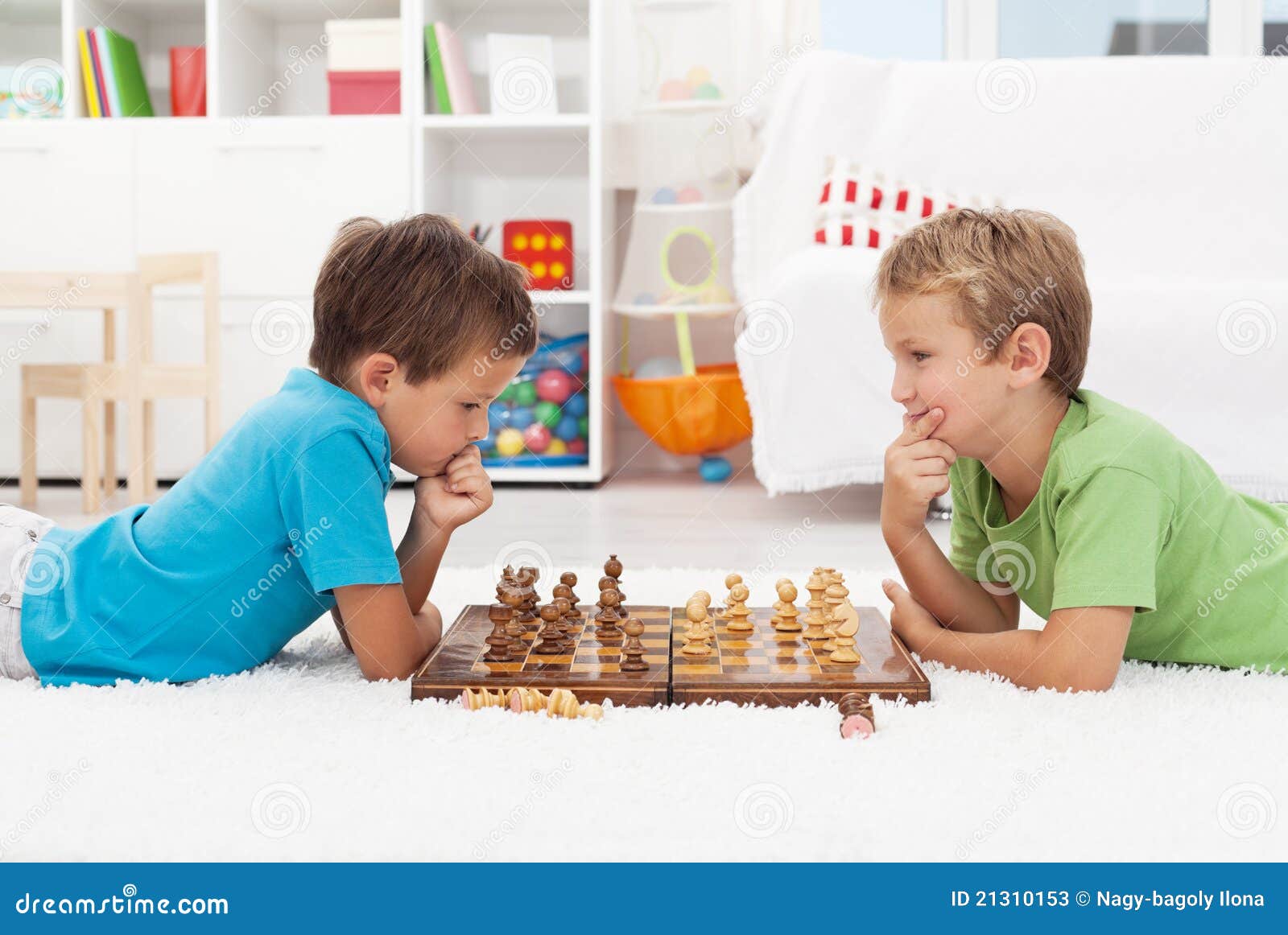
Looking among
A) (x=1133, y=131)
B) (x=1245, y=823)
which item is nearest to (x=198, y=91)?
(x=1133, y=131)

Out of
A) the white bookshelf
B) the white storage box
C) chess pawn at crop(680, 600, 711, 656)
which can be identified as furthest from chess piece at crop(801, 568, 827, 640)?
the white storage box

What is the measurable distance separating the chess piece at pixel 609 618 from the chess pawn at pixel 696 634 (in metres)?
0.08

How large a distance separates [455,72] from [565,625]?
2505 mm

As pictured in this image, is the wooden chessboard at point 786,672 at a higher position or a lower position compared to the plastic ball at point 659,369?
lower

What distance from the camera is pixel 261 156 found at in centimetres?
328

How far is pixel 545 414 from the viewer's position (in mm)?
3475

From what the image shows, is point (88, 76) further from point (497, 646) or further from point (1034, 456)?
point (1034, 456)

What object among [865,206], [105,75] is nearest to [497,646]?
[865,206]

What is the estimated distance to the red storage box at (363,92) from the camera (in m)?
3.39

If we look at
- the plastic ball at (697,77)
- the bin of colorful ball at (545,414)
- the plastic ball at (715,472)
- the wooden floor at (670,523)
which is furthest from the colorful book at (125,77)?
the plastic ball at (715,472)

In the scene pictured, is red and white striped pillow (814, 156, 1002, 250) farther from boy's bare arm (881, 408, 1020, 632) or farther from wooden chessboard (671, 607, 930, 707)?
wooden chessboard (671, 607, 930, 707)

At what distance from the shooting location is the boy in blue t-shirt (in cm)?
119

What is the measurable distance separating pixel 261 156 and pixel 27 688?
93.1 inches

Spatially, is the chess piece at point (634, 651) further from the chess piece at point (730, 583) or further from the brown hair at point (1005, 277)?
the brown hair at point (1005, 277)
